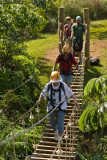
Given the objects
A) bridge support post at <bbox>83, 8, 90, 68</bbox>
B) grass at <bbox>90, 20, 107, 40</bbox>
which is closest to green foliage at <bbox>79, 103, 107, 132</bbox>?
bridge support post at <bbox>83, 8, 90, 68</bbox>

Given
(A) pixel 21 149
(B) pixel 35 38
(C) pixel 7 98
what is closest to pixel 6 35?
(C) pixel 7 98

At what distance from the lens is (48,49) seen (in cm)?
1391

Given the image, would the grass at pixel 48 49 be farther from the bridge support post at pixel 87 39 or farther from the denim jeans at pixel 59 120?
the denim jeans at pixel 59 120

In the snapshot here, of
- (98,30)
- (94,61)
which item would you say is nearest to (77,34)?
(94,61)

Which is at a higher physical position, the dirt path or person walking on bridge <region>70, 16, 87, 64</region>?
person walking on bridge <region>70, 16, 87, 64</region>

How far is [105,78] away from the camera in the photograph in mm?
4277

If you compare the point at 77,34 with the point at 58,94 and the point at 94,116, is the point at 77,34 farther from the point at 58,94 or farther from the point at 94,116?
the point at 94,116

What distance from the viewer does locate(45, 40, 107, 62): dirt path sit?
507 inches

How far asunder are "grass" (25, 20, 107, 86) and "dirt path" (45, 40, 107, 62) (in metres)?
0.18

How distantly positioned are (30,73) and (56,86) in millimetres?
4171

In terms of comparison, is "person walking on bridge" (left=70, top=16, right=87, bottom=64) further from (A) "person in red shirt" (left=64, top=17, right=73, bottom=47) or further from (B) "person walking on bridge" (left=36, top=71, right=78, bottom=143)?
(B) "person walking on bridge" (left=36, top=71, right=78, bottom=143)

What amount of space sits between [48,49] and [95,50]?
2027 millimetres

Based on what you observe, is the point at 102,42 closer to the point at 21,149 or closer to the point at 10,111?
the point at 10,111

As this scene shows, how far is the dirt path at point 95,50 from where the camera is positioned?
1289 cm
